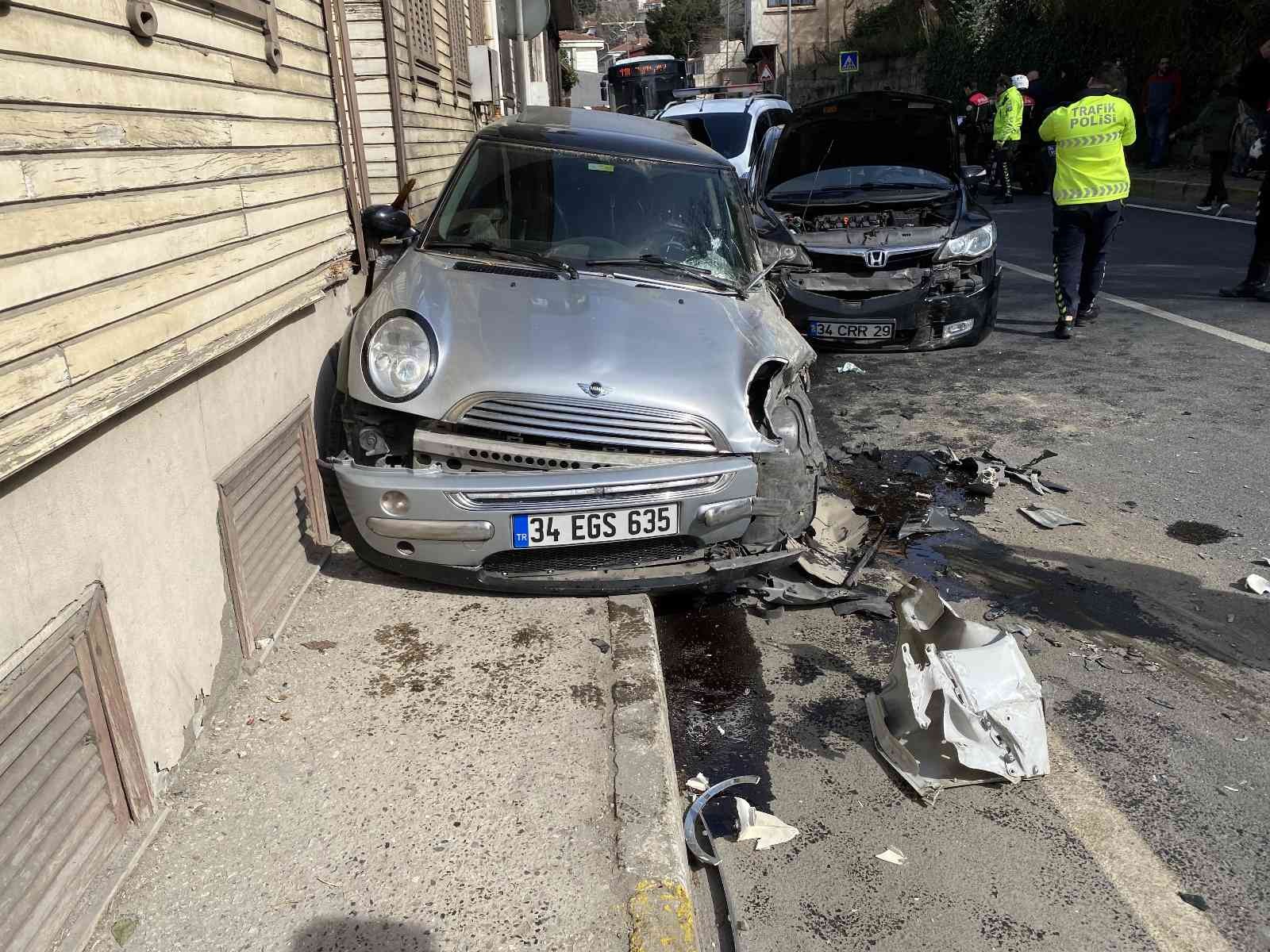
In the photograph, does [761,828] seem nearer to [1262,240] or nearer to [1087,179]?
[1087,179]

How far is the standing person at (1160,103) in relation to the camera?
743 inches

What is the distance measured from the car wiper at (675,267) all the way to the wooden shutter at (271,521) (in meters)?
1.47

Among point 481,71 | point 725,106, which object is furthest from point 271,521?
point 725,106

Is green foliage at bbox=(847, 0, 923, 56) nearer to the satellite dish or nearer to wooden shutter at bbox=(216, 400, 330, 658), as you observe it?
the satellite dish

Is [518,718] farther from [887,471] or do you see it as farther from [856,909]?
[887,471]

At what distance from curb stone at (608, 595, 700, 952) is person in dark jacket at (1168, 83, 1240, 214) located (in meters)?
14.6

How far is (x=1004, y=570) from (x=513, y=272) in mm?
2521

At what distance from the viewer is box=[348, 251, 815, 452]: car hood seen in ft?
11.6

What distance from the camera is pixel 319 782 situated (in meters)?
2.72

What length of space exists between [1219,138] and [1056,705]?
14.7 metres

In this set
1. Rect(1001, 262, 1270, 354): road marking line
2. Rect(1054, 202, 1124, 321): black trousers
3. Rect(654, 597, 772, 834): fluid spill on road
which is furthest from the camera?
Rect(1054, 202, 1124, 321): black trousers

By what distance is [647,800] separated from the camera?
8.83 ft

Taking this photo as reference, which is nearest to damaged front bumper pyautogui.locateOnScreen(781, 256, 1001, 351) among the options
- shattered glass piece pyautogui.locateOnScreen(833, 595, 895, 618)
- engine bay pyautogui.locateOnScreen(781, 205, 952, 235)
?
engine bay pyautogui.locateOnScreen(781, 205, 952, 235)

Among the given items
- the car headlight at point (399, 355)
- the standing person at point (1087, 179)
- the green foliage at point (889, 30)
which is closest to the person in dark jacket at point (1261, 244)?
the standing person at point (1087, 179)
